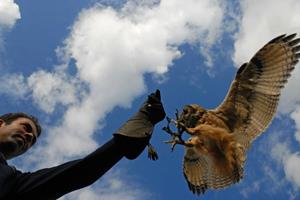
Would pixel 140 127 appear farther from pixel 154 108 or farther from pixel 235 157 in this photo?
pixel 235 157

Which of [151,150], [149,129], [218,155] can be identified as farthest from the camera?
[218,155]

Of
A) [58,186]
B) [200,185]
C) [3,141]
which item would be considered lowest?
[58,186]

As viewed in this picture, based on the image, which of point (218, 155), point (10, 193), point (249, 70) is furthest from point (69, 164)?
point (249, 70)

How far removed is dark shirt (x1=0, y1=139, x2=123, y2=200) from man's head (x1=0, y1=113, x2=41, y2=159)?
12cm

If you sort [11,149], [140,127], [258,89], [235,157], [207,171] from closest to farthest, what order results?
[140,127] < [11,149] < [235,157] < [207,171] < [258,89]

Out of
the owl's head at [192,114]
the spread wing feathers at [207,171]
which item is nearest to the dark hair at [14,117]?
the owl's head at [192,114]

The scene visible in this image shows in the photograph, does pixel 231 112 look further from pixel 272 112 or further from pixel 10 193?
pixel 10 193

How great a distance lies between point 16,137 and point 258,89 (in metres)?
6.37

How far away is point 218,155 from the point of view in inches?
294

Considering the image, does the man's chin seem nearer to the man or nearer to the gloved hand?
the man

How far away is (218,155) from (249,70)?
1239mm

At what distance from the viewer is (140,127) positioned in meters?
1.62

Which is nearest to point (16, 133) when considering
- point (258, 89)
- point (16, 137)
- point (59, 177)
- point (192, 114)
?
point (16, 137)

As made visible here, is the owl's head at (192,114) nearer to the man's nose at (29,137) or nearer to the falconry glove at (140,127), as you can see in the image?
the man's nose at (29,137)
